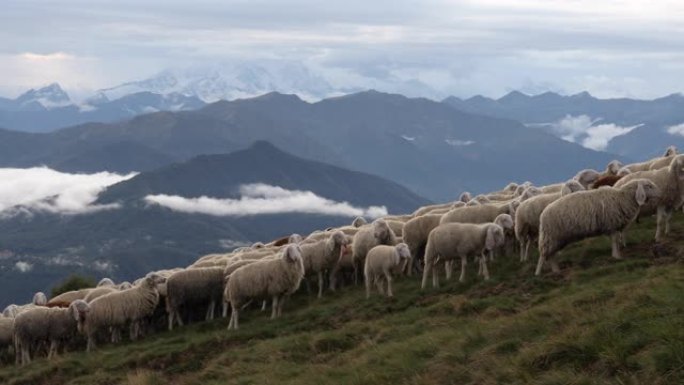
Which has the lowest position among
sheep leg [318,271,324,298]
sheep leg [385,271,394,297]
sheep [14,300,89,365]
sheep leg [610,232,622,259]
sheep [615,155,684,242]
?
sheep [14,300,89,365]

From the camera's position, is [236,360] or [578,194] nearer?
[236,360]

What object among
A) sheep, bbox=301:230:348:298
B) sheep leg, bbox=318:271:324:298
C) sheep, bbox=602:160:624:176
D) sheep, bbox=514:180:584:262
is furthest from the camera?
sheep, bbox=602:160:624:176

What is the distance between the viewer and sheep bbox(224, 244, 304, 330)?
25141 millimetres

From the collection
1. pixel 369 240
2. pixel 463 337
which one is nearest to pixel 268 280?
pixel 369 240

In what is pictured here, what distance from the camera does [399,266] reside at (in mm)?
25781

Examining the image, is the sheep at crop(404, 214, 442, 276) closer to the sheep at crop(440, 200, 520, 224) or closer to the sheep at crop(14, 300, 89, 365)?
the sheep at crop(440, 200, 520, 224)

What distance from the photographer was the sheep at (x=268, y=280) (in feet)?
82.5

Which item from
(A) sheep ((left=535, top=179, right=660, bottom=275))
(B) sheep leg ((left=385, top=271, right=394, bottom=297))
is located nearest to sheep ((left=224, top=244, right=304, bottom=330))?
(B) sheep leg ((left=385, top=271, right=394, bottom=297))

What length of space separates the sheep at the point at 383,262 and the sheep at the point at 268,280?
6.75 feet

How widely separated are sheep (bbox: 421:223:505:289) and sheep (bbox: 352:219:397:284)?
10.7 feet

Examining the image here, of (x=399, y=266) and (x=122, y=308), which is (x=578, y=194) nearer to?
(x=399, y=266)

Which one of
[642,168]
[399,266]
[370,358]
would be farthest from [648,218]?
[370,358]

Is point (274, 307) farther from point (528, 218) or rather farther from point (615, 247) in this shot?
point (615, 247)

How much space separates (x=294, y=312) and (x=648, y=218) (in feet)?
36.7
